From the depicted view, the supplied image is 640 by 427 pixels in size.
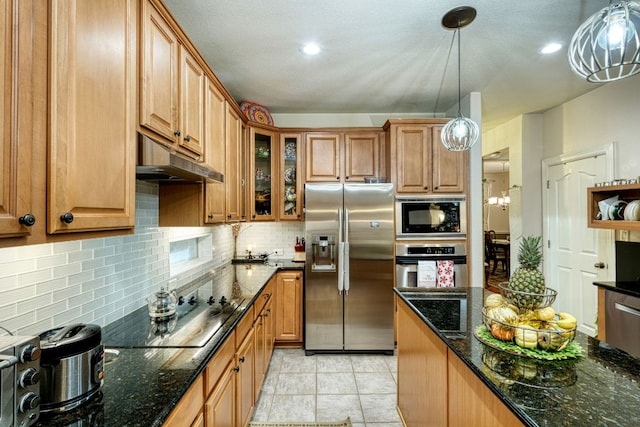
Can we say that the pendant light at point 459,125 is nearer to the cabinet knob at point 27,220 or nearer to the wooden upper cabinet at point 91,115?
the wooden upper cabinet at point 91,115

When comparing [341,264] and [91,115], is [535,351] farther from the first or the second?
[341,264]

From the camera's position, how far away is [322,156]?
373 cm

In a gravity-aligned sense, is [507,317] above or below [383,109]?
below

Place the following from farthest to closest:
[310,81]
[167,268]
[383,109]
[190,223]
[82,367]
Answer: [383,109] < [310,81] < [167,268] < [190,223] < [82,367]

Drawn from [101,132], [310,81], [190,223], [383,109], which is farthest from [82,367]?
[383,109]

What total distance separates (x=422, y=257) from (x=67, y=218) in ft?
10.3

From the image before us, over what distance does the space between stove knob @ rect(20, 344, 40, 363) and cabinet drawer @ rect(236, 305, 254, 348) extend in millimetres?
1115

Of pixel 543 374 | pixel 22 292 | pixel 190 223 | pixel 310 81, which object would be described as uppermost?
pixel 310 81

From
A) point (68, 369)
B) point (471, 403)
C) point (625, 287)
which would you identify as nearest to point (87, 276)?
point (68, 369)

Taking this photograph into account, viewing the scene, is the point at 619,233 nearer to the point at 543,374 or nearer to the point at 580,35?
the point at 580,35

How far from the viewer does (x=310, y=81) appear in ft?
10.1

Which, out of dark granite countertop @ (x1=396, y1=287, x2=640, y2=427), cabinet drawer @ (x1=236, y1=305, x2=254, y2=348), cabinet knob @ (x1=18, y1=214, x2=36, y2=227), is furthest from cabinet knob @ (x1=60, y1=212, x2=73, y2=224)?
dark granite countertop @ (x1=396, y1=287, x2=640, y2=427)

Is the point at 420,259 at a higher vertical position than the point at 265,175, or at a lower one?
lower

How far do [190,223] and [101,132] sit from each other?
1102mm
